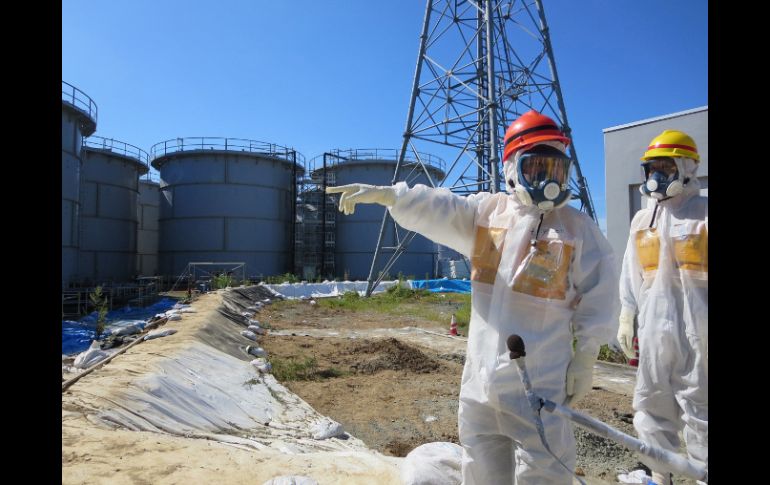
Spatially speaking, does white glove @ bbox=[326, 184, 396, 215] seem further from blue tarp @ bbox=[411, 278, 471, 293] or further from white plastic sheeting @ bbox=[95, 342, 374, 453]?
blue tarp @ bbox=[411, 278, 471, 293]

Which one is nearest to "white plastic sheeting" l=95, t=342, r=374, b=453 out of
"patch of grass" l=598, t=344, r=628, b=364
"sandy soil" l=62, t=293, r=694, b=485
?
"sandy soil" l=62, t=293, r=694, b=485

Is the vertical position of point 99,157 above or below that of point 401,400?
above

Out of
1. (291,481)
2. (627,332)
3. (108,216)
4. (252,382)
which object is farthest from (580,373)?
(108,216)

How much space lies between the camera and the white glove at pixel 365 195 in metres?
2.29

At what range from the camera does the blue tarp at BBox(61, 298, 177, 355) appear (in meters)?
8.61

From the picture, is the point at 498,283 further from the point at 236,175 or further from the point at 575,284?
the point at 236,175

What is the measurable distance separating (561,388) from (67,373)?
18.0ft

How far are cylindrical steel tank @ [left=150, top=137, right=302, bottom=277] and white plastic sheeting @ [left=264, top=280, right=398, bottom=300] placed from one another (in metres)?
5.91

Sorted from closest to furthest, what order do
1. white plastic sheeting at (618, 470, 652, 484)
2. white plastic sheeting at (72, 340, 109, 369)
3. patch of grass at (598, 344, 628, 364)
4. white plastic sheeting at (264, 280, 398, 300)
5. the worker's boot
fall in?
1. the worker's boot
2. white plastic sheeting at (618, 470, 652, 484)
3. white plastic sheeting at (72, 340, 109, 369)
4. patch of grass at (598, 344, 628, 364)
5. white plastic sheeting at (264, 280, 398, 300)

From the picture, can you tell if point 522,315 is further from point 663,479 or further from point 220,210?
point 220,210

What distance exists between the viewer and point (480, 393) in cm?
212

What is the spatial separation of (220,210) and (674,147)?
24.1 m
